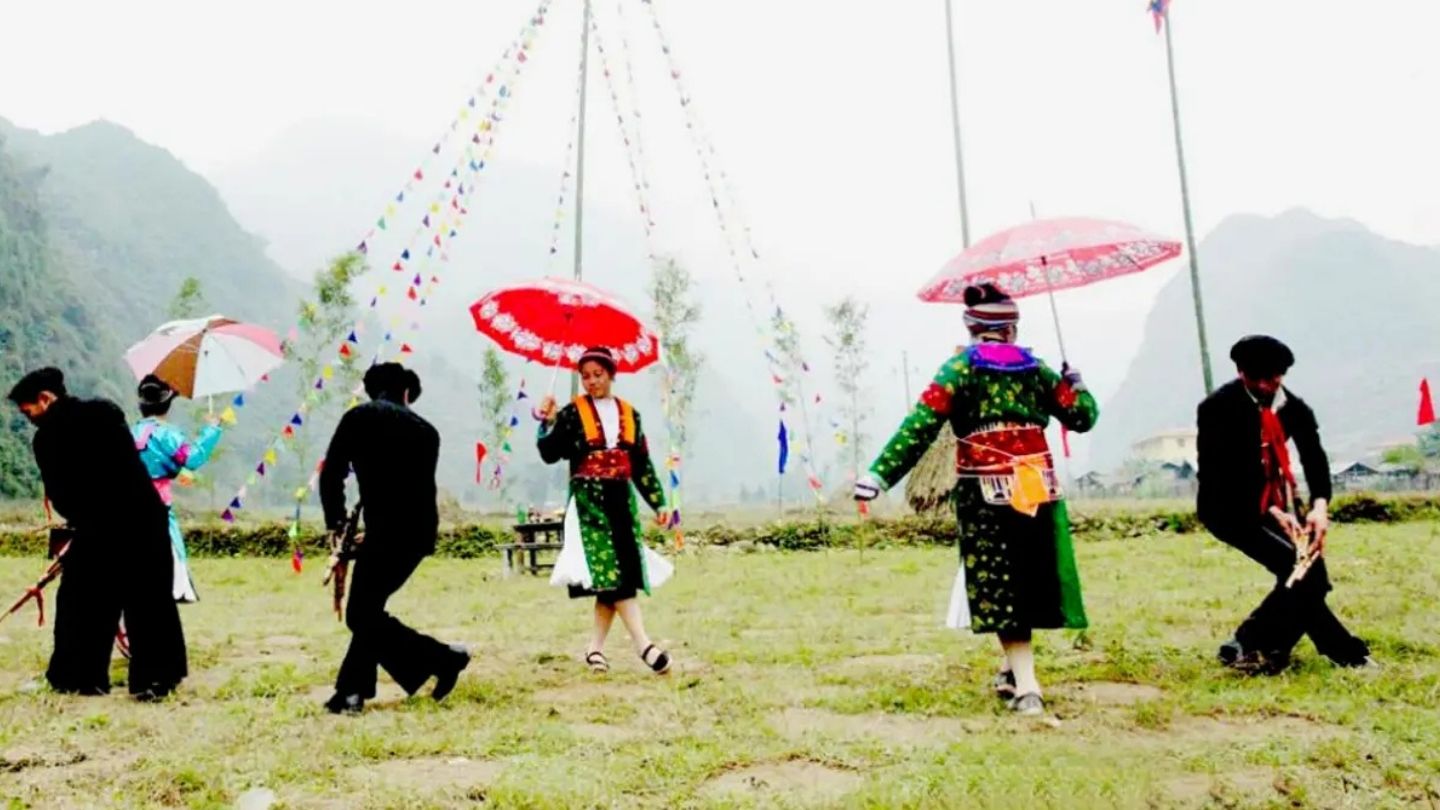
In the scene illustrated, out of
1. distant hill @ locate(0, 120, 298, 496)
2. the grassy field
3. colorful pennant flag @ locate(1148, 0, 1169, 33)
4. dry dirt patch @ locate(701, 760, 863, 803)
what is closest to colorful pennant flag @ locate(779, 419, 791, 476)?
the grassy field

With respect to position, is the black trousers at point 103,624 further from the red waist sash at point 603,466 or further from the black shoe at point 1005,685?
the black shoe at point 1005,685

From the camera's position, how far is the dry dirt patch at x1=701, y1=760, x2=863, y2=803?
342 centimetres

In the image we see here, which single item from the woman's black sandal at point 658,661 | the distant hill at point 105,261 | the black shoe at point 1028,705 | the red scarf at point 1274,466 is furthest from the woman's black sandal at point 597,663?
the distant hill at point 105,261

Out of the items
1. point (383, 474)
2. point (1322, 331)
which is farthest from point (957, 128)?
point (1322, 331)

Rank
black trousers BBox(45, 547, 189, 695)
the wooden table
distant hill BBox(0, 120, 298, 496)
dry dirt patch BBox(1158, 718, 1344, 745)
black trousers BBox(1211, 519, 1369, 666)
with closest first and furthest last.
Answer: dry dirt patch BBox(1158, 718, 1344, 745)
black trousers BBox(1211, 519, 1369, 666)
black trousers BBox(45, 547, 189, 695)
the wooden table
distant hill BBox(0, 120, 298, 496)

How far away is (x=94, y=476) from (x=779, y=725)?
12.1ft

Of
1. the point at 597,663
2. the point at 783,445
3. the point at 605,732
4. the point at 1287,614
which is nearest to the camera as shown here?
the point at 605,732

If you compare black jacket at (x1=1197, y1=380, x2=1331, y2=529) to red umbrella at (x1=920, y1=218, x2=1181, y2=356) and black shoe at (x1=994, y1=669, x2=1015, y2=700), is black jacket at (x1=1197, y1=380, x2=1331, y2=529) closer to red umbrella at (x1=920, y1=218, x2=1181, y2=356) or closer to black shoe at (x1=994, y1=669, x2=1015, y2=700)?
red umbrella at (x1=920, y1=218, x2=1181, y2=356)

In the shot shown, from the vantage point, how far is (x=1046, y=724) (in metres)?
4.42

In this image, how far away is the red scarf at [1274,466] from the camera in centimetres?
536

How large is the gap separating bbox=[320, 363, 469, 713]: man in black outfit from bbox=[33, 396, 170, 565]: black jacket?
1266 mm

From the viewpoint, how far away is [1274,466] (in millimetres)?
5375

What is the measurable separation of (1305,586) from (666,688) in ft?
10.1

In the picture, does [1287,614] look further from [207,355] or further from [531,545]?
[531,545]
